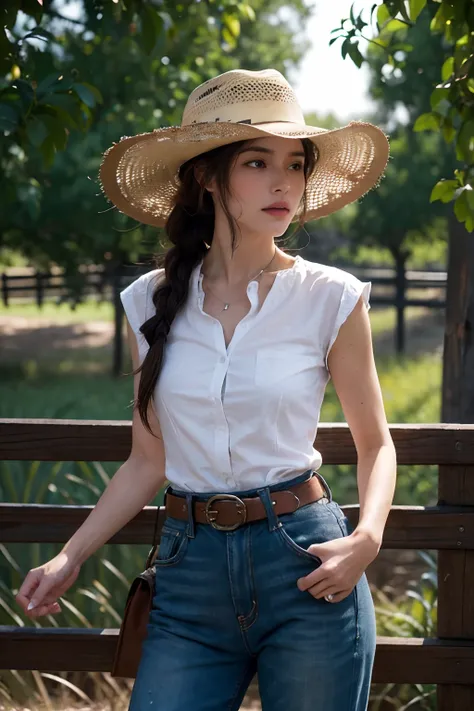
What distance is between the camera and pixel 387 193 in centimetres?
1936

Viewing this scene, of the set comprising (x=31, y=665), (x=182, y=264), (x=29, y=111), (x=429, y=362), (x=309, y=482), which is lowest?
(x=429, y=362)

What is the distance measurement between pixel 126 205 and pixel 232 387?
81 cm

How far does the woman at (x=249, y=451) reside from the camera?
6.89 ft

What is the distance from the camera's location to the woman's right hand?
2254mm

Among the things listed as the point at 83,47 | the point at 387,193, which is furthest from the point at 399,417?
the point at 387,193

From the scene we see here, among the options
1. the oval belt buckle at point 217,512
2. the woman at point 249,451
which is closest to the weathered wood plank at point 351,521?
the woman at point 249,451

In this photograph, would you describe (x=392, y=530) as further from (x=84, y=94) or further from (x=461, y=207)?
(x=84, y=94)

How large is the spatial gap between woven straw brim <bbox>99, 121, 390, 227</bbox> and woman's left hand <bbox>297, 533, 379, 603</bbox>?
89cm

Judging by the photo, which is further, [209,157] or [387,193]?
[387,193]

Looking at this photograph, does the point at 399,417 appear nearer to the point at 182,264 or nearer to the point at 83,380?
the point at 83,380

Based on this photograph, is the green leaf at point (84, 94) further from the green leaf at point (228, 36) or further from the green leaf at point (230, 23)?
the green leaf at point (230, 23)

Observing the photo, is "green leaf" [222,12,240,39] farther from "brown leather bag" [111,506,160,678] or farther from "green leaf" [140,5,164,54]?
"brown leather bag" [111,506,160,678]

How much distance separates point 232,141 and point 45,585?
108cm

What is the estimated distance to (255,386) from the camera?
7.04 feet
